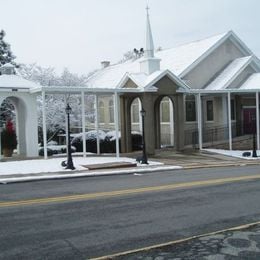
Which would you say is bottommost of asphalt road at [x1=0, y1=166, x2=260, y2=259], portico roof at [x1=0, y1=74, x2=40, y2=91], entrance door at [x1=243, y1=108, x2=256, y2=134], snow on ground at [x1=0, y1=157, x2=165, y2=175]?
asphalt road at [x1=0, y1=166, x2=260, y2=259]

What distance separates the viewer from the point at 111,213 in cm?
905

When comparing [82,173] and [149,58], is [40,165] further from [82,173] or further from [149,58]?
[149,58]

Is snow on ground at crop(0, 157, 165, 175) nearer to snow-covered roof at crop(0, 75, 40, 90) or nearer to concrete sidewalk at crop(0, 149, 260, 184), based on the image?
concrete sidewalk at crop(0, 149, 260, 184)

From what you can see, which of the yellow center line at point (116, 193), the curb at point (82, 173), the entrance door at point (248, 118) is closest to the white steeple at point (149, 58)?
the curb at point (82, 173)

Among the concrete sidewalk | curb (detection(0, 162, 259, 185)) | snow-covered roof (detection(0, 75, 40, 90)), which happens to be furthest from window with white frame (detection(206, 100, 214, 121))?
snow-covered roof (detection(0, 75, 40, 90))

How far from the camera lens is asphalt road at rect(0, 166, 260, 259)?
6855 millimetres

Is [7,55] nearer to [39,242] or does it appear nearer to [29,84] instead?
[29,84]

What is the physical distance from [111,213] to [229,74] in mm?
23228

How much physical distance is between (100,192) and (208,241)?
5.54 m

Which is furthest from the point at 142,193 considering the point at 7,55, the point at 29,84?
the point at 7,55

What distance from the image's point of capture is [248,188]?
1242 centimetres

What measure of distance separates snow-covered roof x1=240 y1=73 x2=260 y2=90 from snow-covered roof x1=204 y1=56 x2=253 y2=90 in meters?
0.91

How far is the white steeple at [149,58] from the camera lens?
2583 centimetres

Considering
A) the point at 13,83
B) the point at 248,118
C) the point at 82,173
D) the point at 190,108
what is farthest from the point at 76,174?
the point at 248,118
